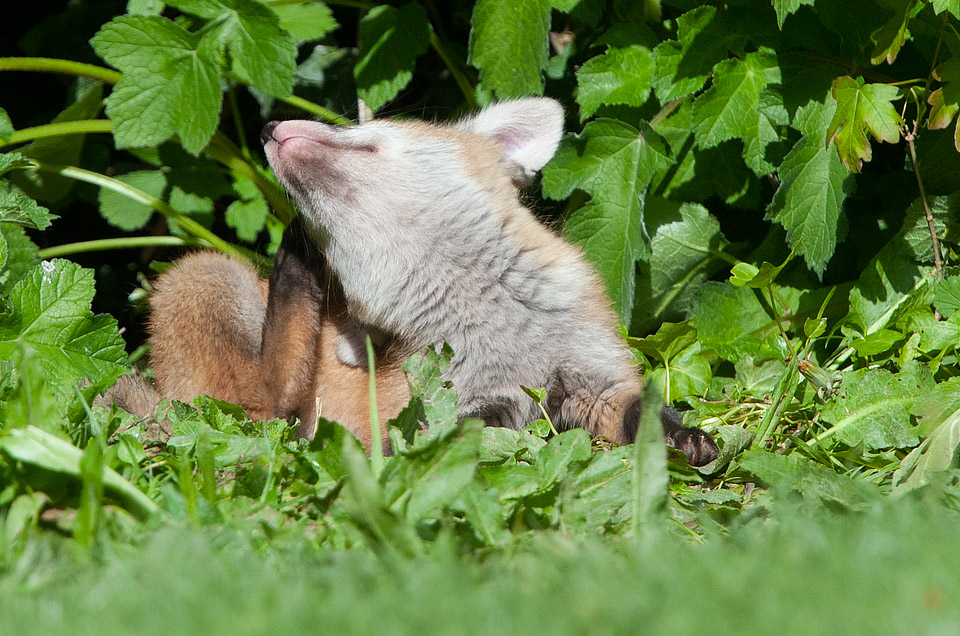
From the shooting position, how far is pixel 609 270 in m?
3.44

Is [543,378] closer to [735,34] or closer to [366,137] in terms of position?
[366,137]

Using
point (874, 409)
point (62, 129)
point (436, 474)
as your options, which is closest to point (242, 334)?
point (62, 129)

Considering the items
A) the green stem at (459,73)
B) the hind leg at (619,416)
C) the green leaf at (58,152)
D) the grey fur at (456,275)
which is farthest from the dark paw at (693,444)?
the green leaf at (58,152)

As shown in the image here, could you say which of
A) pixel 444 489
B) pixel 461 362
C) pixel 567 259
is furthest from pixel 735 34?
pixel 444 489

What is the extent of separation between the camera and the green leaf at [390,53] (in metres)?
3.79

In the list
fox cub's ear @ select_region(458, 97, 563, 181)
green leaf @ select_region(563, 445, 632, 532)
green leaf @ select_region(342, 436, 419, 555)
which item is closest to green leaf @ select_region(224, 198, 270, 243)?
fox cub's ear @ select_region(458, 97, 563, 181)

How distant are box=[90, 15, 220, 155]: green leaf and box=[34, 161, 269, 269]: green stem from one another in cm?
93

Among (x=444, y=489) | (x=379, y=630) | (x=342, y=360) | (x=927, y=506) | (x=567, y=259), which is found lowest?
(x=342, y=360)

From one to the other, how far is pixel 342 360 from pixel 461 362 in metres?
0.62

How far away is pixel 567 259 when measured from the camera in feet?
10.7

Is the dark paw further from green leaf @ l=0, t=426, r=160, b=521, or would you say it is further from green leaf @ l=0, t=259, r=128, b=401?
green leaf @ l=0, t=259, r=128, b=401

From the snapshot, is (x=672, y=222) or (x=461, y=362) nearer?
(x=461, y=362)

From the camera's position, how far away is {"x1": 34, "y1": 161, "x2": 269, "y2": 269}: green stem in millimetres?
4078

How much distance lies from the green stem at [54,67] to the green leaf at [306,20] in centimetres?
80
